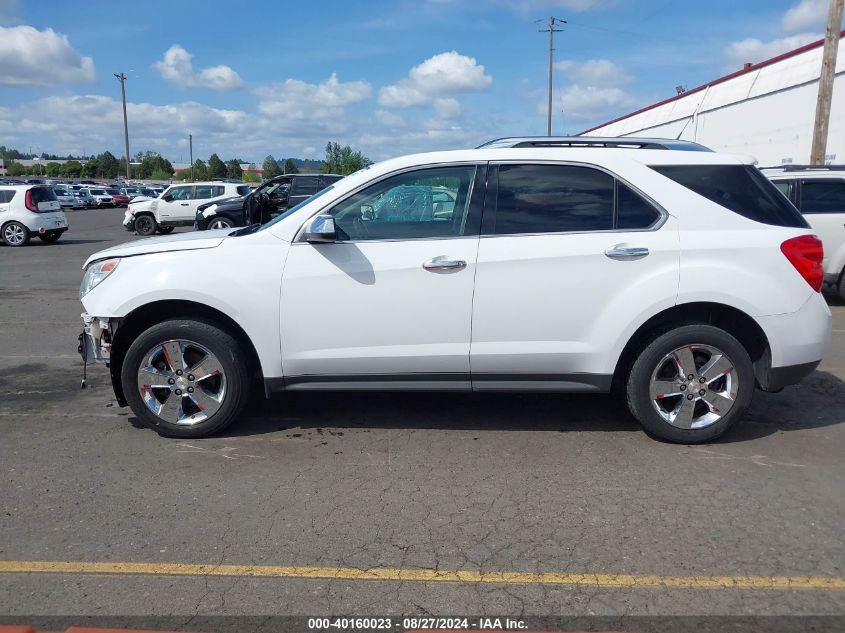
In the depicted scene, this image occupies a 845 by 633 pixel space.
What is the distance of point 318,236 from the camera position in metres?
4.54

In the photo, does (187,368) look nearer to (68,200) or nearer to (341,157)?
(68,200)

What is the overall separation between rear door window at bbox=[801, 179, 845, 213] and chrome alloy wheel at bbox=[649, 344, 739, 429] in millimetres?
6909

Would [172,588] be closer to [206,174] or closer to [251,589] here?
[251,589]

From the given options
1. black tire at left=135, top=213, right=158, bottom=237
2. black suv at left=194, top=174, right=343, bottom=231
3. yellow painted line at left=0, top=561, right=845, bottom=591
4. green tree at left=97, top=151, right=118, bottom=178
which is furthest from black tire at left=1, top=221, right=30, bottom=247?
green tree at left=97, top=151, right=118, bottom=178

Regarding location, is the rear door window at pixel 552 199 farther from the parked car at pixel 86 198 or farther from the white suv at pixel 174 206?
the parked car at pixel 86 198

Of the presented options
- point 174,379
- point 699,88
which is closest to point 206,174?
point 699,88

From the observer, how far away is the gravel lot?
3.11 metres

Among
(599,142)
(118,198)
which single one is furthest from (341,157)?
(599,142)

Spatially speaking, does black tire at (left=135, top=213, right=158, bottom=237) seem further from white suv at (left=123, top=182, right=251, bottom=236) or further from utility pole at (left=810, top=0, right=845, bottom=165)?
utility pole at (left=810, top=0, right=845, bottom=165)

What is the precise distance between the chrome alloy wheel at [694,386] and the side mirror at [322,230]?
7.38 feet

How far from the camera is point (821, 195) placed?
1043cm

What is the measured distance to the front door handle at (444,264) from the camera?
4.57 metres

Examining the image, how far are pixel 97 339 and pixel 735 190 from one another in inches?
171

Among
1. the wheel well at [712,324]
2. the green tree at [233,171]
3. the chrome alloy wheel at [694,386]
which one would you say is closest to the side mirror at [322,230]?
the wheel well at [712,324]
